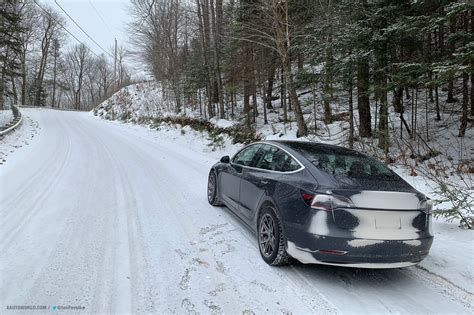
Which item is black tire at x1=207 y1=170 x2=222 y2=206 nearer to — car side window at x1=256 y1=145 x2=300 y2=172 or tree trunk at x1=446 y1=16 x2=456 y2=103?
car side window at x1=256 y1=145 x2=300 y2=172

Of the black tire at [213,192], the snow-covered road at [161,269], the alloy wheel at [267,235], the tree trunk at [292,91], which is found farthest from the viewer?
the tree trunk at [292,91]

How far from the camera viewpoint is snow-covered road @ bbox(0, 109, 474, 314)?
10.0 feet

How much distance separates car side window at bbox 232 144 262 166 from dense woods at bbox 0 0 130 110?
829 inches

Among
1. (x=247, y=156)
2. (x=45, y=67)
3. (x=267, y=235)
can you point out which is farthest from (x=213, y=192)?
(x=45, y=67)

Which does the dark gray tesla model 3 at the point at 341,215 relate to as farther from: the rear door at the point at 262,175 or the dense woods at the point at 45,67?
the dense woods at the point at 45,67

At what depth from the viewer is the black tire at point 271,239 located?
366 centimetres

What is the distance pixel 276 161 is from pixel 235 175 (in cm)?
109

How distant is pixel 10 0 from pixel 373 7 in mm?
20421

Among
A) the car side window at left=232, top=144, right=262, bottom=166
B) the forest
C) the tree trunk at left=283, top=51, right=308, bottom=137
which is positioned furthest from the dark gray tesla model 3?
the tree trunk at left=283, top=51, right=308, bottom=137

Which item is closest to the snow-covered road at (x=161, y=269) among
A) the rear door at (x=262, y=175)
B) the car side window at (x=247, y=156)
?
the rear door at (x=262, y=175)

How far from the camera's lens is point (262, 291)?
328cm

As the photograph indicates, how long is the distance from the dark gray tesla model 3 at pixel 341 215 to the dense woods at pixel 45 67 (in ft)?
74.6

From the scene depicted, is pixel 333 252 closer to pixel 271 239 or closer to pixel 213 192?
pixel 271 239

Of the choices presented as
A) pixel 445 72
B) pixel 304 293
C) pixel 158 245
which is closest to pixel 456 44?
pixel 445 72
